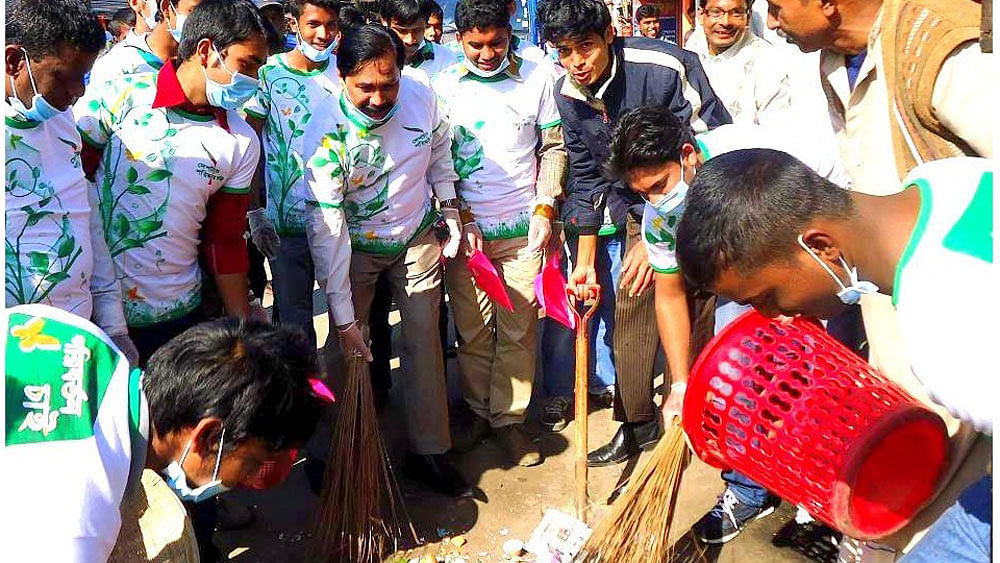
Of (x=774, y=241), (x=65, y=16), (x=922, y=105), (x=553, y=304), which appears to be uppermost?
(x=65, y=16)

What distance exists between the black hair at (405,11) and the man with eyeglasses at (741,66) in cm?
138

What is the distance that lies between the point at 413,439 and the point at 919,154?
2.21m

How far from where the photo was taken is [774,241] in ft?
4.89

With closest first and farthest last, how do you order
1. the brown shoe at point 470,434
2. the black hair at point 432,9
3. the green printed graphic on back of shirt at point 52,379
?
the green printed graphic on back of shirt at point 52,379 → the brown shoe at point 470,434 → the black hair at point 432,9

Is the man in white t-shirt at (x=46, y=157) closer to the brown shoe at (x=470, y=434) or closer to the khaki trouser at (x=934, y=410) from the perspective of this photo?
the brown shoe at (x=470, y=434)

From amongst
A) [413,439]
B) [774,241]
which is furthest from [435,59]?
[774,241]

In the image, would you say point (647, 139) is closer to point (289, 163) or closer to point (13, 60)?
point (289, 163)

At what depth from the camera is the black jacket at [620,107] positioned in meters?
3.37

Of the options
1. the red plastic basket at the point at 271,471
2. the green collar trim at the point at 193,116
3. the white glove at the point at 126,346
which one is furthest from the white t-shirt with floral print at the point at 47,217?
the red plastic basket at the point at 271,471

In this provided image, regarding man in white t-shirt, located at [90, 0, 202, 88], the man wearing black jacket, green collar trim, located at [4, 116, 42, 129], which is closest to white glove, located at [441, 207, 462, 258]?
the man wearing black jacket

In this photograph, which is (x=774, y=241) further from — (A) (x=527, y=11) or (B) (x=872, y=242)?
(A) (x=527, y=11)

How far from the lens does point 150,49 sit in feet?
11.1

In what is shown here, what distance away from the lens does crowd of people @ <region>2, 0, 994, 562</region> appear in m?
1.48

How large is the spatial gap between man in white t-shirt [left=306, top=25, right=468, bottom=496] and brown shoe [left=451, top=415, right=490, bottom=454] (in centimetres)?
27
